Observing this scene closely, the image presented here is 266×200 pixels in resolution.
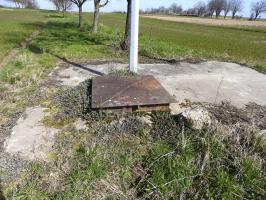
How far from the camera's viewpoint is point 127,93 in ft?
17.5

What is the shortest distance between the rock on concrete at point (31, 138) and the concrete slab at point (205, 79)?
6.92 feet

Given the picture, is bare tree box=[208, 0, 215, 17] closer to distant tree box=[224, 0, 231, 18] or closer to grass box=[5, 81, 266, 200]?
distant tree box=[224, 0, 231, 18]

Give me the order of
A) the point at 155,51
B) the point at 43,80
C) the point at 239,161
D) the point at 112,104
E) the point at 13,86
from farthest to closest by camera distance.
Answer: the point at 155,51 < the point at 43,80 < the point at 13,86 < the point at 112,104 < the point at 239,161

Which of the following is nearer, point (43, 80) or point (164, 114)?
point (164, 114)

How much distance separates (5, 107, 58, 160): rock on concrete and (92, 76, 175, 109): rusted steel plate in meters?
0.91

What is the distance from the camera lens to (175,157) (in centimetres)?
367

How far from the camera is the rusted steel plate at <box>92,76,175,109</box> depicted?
195 inches

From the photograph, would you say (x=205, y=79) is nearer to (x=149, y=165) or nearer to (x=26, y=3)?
(x=149, y=165)

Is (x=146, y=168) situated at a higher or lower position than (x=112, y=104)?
lower

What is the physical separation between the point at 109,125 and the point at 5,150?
151 cm

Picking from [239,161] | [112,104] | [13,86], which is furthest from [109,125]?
[13,86]

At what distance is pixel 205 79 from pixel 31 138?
15.0ft

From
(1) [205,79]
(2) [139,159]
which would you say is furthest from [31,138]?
(1) [205,79]

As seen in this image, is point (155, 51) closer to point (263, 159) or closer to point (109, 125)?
point (109, 125)
